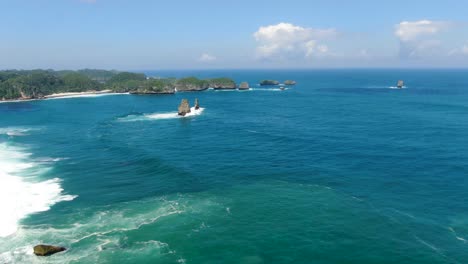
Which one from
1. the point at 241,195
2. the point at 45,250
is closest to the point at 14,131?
the point at 45,250

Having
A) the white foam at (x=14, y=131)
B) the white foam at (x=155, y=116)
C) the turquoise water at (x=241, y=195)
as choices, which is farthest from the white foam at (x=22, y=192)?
the white foam at (x=155, y=116)

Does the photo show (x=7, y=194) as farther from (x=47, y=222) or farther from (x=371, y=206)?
(x=371, y=206)

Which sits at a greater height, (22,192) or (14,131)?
(14,131)

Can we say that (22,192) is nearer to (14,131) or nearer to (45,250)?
(45,250)

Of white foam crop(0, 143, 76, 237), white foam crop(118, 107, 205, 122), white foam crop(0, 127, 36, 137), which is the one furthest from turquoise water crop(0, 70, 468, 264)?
white foam crop(118, 107, 205, 122)

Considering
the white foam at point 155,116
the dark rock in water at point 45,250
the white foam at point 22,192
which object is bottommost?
the dark rock in water at point 45,250

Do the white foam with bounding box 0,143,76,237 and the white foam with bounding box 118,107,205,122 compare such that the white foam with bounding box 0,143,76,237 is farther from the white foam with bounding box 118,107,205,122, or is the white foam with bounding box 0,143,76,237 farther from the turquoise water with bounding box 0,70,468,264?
the white foam with bounding box 118,107,205,122

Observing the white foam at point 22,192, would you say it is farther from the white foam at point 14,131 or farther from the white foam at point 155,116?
the white foam at point 155,116
